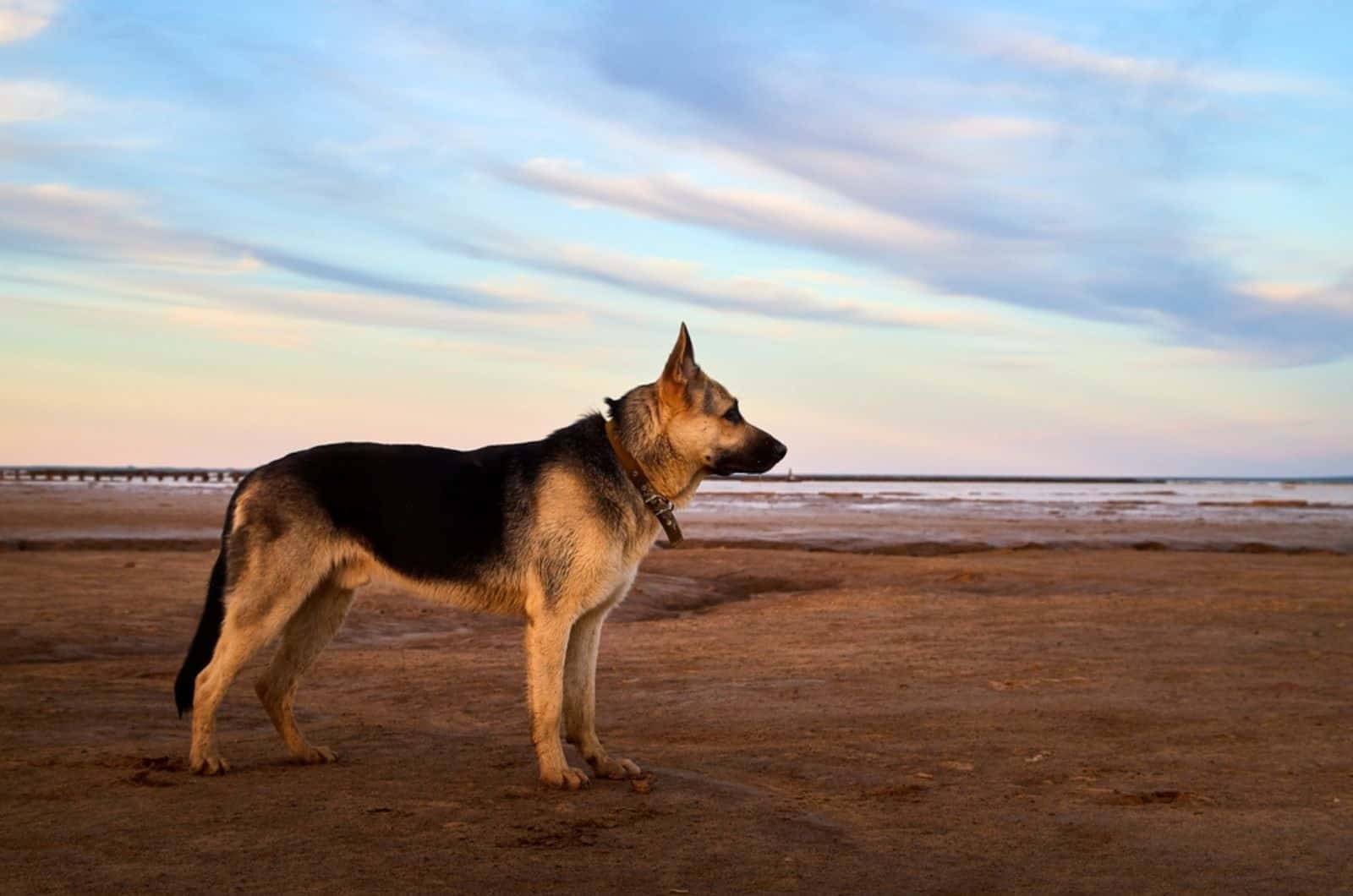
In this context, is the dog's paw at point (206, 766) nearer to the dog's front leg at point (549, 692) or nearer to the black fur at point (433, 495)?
the black fur at point (433, 495)

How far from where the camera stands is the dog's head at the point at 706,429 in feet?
23.6

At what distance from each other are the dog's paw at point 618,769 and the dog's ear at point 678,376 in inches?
83.8

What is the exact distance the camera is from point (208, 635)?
727 cm

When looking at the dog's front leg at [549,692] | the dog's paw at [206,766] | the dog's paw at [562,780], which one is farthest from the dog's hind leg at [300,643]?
the dog's paw at [562,780]

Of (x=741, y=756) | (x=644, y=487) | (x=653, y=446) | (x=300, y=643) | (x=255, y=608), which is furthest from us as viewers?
(x=300, y=643)

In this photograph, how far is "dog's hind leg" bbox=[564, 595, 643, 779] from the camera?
23.3ft

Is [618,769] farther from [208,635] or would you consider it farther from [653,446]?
[208,635]

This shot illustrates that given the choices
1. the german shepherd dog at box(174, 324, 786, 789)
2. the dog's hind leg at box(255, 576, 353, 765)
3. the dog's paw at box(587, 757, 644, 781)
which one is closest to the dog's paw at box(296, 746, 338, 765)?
the german shepherd dog at box(174, 324, 786, 789)

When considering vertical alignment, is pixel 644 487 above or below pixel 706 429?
below

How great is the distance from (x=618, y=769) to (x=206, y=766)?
7.79 feet

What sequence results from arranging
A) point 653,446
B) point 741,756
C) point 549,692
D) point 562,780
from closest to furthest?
1. point 562,780
2. point 549,692
3. point 653,446
4. point 741,756

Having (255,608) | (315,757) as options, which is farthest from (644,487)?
(315,757)

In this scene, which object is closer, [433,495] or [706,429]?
[433,495]

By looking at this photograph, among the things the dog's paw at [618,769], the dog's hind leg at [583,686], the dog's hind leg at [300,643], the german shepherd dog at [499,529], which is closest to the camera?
the dog's paw at [618,769]
